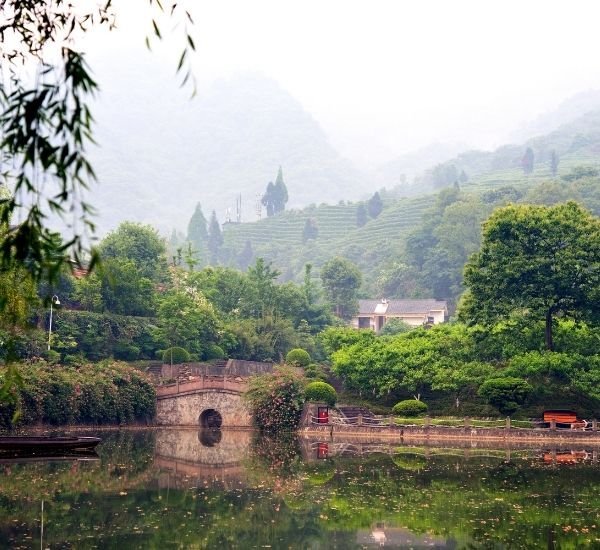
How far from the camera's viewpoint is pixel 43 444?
121 ft

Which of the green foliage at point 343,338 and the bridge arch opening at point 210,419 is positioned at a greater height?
the green foliage at point 343,338

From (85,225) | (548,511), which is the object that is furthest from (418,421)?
(85,225)

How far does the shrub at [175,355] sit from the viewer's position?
63.5 m

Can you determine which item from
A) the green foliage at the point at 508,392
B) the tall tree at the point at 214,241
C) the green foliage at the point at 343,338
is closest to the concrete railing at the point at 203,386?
the green foliage at the point at 343,338

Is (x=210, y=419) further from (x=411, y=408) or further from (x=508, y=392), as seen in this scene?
(x=508, y=392)

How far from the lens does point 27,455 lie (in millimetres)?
38562

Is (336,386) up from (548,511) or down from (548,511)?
up

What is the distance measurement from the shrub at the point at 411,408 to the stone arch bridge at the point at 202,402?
790 cm

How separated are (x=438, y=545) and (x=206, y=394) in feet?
111

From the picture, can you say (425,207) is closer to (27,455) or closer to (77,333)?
(77,333)

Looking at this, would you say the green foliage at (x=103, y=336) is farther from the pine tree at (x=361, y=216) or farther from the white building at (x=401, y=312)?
the pine tree at (x=361, y=216)

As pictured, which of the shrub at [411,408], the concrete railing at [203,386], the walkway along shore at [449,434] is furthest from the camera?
the concrete railing at [203,386]

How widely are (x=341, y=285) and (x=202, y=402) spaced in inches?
2325

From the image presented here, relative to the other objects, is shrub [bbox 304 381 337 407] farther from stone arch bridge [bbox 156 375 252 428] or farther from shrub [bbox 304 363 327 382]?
shrub [bbox 304 363 327 382]
